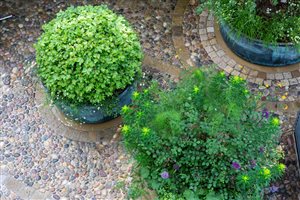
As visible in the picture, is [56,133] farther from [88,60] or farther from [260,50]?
[260,50]

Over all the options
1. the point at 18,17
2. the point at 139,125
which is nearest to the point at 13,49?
the point at 18,17

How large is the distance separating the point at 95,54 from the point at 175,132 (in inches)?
40.5

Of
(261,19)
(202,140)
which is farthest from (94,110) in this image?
(261,19)

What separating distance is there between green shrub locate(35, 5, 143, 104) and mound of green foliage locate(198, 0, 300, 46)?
91 cm

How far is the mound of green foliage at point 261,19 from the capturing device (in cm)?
476

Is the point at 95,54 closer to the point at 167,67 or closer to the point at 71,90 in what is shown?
the point at 71,90

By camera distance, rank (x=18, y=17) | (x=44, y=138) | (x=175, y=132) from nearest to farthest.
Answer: (x=175, y=132) < (x=44, y=138) < (x=18, y=17)

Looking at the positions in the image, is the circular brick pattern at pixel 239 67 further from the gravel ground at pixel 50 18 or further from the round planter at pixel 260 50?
the gravel ground at pixel 50 18

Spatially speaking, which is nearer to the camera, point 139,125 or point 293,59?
point 139,125

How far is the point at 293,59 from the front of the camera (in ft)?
16.7

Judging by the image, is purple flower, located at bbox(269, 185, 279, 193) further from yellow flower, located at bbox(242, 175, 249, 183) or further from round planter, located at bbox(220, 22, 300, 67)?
round planter, located at bbox(220, 22, 300, 67)

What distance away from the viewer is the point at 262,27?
482 centimetres

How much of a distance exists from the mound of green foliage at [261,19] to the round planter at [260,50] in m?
0.07

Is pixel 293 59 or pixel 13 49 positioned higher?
pixel 293 59
